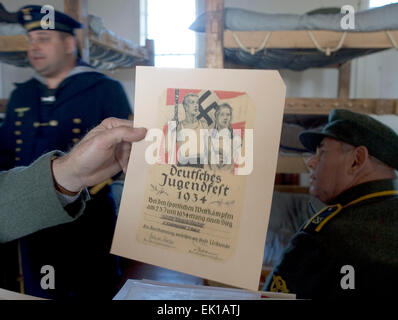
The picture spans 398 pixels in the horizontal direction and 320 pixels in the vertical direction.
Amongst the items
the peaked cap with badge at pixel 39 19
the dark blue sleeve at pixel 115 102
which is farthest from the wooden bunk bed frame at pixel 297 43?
the peaked cap with badge at pixel 39 19

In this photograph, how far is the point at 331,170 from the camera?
2.61 feet

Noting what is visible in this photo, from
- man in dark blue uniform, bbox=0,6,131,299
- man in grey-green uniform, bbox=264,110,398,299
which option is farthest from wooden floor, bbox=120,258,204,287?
man in grey-green uniform, bbox=264,110,398,299

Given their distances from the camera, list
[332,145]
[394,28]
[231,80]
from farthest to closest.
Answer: [394,28]
[332,145]
[231,80]

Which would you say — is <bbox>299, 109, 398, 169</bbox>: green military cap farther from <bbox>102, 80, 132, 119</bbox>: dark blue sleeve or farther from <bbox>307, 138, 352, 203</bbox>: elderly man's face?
<bbox>102, 80, 132, 119</bbox>: dark blue sleeve

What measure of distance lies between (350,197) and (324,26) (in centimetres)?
54

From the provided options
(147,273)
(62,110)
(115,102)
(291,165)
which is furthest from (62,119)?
(291,165)

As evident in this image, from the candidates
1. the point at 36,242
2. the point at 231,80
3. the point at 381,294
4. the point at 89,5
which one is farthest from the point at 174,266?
the point at 89,5

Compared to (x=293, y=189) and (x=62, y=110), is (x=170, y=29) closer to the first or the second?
(x=62, y=110)

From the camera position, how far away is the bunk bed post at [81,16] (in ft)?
2.49

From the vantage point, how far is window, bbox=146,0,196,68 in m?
0.66

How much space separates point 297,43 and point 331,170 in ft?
1.37

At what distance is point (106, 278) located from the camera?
0.86m
